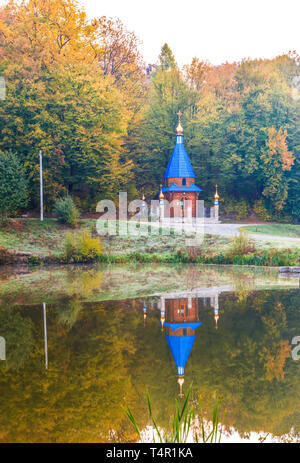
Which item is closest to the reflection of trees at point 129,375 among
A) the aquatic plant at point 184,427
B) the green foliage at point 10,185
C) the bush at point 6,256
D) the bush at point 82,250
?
the aquatic plant at point 184,427

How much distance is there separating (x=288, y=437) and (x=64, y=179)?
23.5 meters

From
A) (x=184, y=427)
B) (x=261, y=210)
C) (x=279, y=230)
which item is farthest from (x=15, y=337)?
(x=261, y=210)

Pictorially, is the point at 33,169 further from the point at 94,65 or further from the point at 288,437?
the point at 288,437

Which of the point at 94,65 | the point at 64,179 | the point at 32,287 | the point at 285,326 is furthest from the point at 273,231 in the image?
the point at 285,326

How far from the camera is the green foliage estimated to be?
20.1m

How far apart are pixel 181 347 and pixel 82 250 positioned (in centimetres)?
1147

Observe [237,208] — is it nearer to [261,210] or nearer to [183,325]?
[261,210]

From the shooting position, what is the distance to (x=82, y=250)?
17766 mm

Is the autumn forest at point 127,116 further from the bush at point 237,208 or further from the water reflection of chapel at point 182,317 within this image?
the water reflection of chapel at point 182,317

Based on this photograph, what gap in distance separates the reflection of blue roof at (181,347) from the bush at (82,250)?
427 inches

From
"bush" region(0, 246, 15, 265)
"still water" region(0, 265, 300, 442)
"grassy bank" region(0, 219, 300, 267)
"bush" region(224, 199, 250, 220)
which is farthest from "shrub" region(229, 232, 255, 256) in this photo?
"bush" region(224, 199, 250, 220)

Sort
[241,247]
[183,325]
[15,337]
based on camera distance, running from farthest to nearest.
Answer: [241,247] → [183,325] → [15,337]

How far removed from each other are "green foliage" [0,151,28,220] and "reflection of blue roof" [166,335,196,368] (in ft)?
48.2

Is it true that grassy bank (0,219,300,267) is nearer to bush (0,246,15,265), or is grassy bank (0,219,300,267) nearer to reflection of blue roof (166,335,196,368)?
bush (0,246,15,265)
